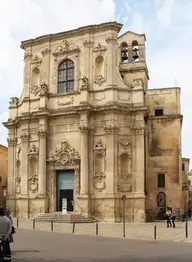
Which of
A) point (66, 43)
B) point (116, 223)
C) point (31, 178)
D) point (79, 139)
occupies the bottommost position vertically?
point (116, 223)

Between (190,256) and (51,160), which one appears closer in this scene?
(190,256)

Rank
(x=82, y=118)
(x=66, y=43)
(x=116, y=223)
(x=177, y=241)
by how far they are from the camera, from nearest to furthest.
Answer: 1. (x=177, y=241)
2. (x=116, y=223)
3. (x=82, y=118)
4. (x=66, y=43)

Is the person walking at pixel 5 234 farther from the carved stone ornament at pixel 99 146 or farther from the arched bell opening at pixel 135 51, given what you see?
the arched bell opening at pixel 135 51

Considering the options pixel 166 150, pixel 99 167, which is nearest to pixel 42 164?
pixel 99 167

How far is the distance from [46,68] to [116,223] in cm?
1490

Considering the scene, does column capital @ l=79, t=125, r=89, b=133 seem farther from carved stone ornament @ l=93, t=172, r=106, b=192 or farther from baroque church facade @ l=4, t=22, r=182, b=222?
carved stone ornament @ l=93, t=172, r=106, b=192

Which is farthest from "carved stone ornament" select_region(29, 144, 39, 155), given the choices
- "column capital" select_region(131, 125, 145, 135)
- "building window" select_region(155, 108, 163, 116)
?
"building window" select_region(155, 108, 163, 116)

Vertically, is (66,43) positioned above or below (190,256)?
above

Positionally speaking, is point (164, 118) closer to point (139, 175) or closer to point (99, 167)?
point (139, 175)

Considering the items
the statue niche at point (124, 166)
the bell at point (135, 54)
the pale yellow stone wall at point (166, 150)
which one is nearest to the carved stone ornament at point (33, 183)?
the statue niche at point (124, 166)

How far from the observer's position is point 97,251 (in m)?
13.6

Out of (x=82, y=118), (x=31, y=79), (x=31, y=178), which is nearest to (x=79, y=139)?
(x=82, y=118)

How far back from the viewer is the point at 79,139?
1252 inches

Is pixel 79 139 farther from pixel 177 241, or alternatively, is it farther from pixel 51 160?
pixel 177 241
